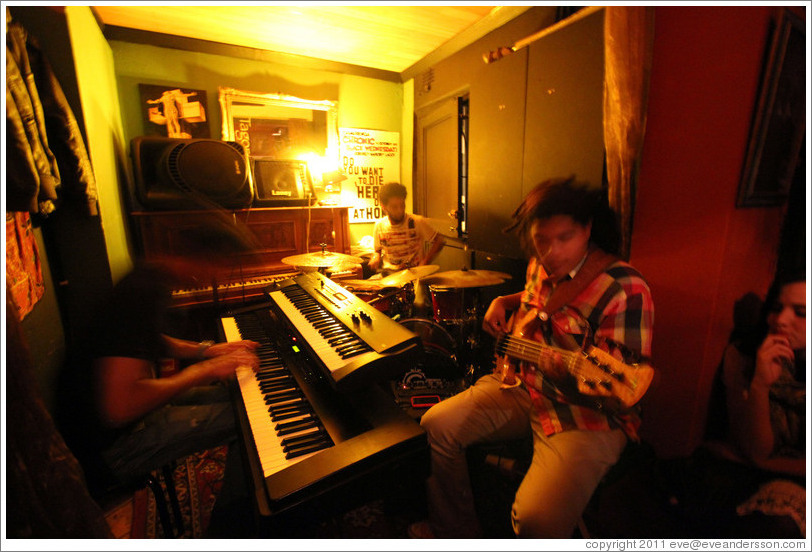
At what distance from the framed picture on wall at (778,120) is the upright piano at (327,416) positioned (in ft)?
5.97

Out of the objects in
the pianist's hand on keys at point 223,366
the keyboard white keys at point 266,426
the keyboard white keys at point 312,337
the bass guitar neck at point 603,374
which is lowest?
the keyboard white keys at point 266,426

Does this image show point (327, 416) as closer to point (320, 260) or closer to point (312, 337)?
point (312, 337)

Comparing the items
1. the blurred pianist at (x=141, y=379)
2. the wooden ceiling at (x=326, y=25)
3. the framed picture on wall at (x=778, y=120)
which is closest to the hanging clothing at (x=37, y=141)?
the blurred pianist at (x=141, y=379)

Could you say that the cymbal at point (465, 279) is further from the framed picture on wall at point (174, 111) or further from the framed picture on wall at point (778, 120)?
the framed picture on wall at point (174, 111)

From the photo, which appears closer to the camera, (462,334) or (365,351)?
(365,351)

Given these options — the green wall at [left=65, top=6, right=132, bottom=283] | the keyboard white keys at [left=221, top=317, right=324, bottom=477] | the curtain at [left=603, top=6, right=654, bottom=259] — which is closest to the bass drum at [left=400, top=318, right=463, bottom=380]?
the keyboard white keys at [left=221, top=317, right=324, bottom=477]

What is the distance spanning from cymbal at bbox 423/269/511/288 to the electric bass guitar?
0.79 m

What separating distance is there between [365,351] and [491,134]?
2.54m

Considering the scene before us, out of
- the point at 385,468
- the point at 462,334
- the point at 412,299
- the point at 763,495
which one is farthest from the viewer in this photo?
the point at 412,299

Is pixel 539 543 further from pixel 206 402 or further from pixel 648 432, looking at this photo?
pixel 206 402

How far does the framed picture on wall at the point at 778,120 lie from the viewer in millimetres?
1571

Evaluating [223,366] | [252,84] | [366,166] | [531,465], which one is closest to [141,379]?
[223,366]

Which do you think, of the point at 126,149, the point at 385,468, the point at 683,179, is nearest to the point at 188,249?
the point at 385,468

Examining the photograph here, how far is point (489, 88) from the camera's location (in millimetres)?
3172
